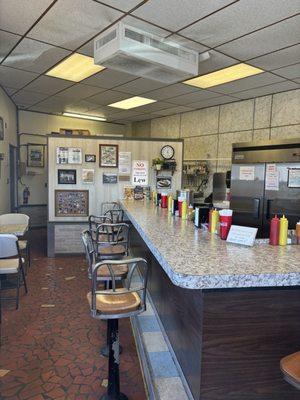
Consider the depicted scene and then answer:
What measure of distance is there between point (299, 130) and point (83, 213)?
381 cm

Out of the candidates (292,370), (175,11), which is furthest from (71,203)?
(292,370)

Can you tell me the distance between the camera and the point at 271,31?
3.02 m

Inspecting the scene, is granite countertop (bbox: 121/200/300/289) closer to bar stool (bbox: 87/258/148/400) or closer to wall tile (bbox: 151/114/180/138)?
bar stool (bbox: 87/258/148/400)

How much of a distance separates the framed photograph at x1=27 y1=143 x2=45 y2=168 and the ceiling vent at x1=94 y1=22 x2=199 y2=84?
535cm

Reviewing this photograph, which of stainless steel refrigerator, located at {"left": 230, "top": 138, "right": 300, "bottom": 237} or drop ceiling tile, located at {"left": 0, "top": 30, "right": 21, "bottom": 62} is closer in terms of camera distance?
drop ceiling tile, located at {"left": 0, "top": 30, "right": 21, "bottom": 62}

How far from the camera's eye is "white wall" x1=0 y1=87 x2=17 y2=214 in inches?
225

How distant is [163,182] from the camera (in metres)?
5.59

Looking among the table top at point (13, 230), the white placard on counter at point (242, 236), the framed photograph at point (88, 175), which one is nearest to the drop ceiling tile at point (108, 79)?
the framed photograph at point (88, 175)

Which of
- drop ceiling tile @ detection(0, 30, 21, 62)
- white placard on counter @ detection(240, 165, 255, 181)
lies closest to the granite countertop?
white placard on counter @ detection(240, 165, 255, 181)

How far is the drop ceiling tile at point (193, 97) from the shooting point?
5.50 m

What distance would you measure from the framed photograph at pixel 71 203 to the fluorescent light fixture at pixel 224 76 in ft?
8.42

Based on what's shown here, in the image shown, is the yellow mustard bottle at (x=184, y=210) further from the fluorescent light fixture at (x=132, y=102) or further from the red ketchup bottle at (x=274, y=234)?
the fluorescent light fixture at (x=132, y=102)

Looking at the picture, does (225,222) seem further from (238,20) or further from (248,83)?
(248,83)

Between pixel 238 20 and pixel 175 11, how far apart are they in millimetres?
594
